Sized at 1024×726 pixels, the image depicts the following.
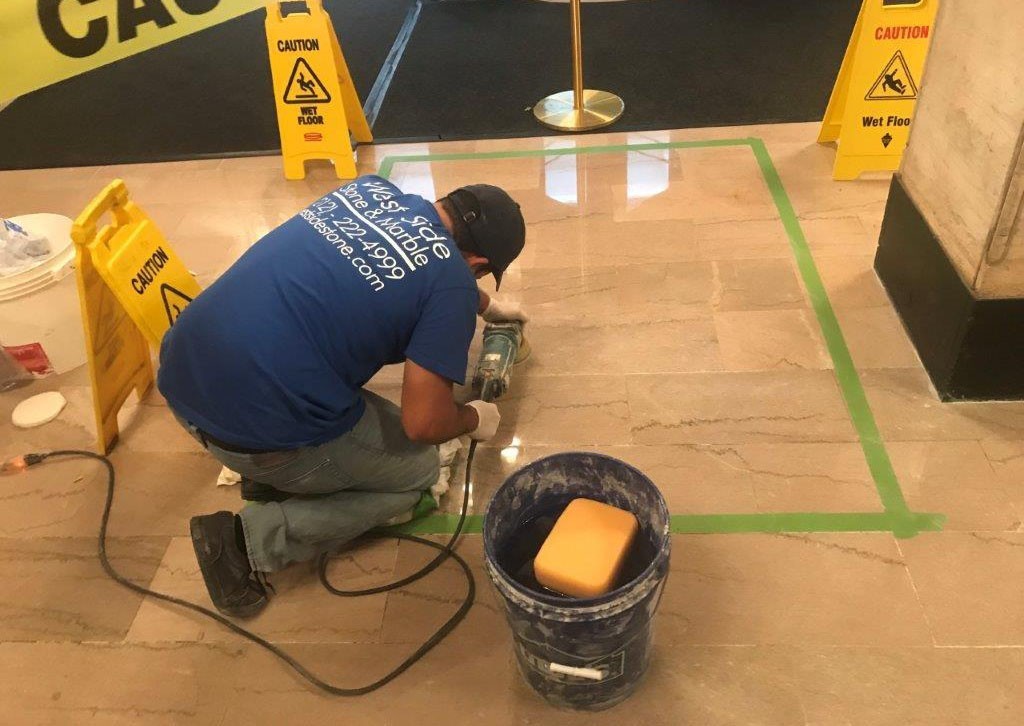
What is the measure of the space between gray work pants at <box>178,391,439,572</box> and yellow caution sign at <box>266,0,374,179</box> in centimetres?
182

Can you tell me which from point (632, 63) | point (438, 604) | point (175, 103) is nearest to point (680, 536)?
point (438, 604)

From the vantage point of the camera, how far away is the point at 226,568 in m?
1.74

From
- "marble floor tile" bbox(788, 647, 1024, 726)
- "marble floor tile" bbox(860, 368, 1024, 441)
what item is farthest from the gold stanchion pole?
"marble floor tile" bbox(788, 647, 1024, 726)

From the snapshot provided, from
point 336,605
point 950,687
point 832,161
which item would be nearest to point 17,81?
point 336,605

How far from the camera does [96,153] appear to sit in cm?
377

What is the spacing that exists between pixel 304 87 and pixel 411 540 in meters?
2.15

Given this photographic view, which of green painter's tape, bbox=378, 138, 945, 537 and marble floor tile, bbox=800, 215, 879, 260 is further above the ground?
marble floor tile, bbox=800, 215, 879, 260

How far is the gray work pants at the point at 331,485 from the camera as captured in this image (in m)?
1.74

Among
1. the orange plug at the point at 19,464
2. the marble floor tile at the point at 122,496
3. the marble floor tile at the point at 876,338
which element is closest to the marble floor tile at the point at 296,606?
the marble floor tile at the point at 122,496

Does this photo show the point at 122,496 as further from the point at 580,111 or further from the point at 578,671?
A: the point at 580,111

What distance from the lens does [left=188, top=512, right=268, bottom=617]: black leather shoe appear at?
1.73m

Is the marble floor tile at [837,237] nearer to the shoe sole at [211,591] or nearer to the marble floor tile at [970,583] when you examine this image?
the marble floor tile at [970,583]

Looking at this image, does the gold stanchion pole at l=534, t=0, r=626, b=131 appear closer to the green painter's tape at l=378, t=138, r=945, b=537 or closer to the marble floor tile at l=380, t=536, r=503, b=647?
the green painter's tape at l=378, t=138, r=945, b=537

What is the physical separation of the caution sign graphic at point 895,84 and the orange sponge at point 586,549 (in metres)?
2.21
